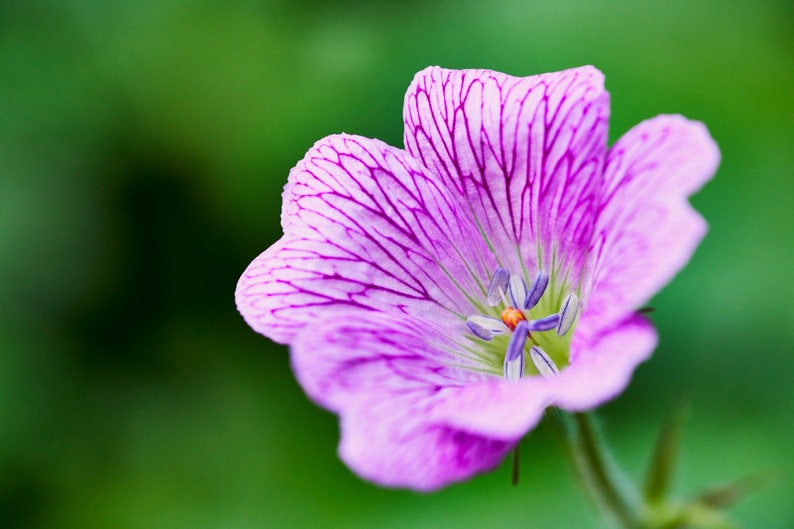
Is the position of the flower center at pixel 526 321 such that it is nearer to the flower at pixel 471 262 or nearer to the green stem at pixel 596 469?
the flower at pixel 471 262

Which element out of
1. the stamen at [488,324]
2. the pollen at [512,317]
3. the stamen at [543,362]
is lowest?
the stamen at [543,362]

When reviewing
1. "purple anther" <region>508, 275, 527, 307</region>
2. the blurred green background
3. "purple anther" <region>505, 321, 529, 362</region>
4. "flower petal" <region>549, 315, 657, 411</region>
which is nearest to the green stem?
"purple anther" <region>505, 321, 529, 362</region>

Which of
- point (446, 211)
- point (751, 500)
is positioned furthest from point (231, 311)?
point (751, 500)

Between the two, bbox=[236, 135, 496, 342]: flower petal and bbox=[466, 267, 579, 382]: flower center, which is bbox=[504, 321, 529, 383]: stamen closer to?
bbox=[466, 267, 579, 382]: flower center

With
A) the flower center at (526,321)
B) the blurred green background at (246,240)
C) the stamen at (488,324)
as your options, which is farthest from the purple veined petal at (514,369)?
the blurred green background at (246,240)

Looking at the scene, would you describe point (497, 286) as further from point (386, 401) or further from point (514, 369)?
point (386, 401)

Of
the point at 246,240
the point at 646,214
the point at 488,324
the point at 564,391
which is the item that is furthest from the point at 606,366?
the point at 246,240

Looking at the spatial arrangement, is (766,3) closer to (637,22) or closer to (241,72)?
(637,22)

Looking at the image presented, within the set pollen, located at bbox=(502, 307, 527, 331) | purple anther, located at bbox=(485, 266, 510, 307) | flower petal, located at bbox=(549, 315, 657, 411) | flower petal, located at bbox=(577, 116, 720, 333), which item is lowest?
pollen, located at bbox=(502, 307, 527, 331)
